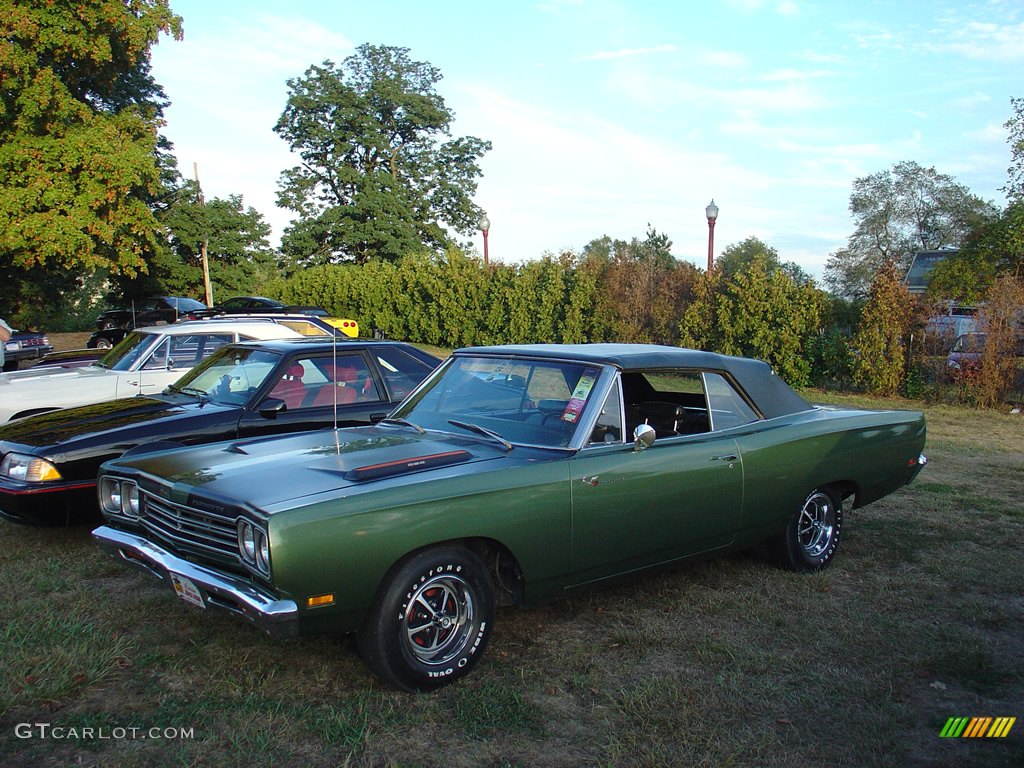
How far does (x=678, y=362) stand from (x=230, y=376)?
374 centimetres

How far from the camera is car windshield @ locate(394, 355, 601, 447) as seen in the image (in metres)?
4.44

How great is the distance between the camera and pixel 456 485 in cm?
374

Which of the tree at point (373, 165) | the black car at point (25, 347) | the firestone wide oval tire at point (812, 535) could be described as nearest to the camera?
the firestone wide oval tire at point (812, 535)

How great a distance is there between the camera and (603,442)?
4.36 meters

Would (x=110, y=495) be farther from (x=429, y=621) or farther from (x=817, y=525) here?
(x=817, y=525)

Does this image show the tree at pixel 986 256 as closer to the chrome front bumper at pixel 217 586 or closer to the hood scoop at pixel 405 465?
the hood scoop at pixel 405 465

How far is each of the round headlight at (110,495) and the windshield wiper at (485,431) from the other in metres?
1.81

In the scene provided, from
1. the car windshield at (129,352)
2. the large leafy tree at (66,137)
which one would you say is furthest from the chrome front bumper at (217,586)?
the large leafy tree at (66,137)

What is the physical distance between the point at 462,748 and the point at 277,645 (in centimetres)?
138

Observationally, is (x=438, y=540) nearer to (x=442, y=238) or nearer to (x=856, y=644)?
(x=856, y=644)

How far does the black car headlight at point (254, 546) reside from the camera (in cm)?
331

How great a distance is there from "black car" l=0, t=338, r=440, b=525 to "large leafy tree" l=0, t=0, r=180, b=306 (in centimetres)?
1432

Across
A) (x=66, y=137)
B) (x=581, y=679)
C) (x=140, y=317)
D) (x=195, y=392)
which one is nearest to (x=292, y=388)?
(x=195, y=392)

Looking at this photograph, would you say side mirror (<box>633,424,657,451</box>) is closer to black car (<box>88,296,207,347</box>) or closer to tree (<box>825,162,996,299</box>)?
black car (<box>88,296,207,347</box>)
